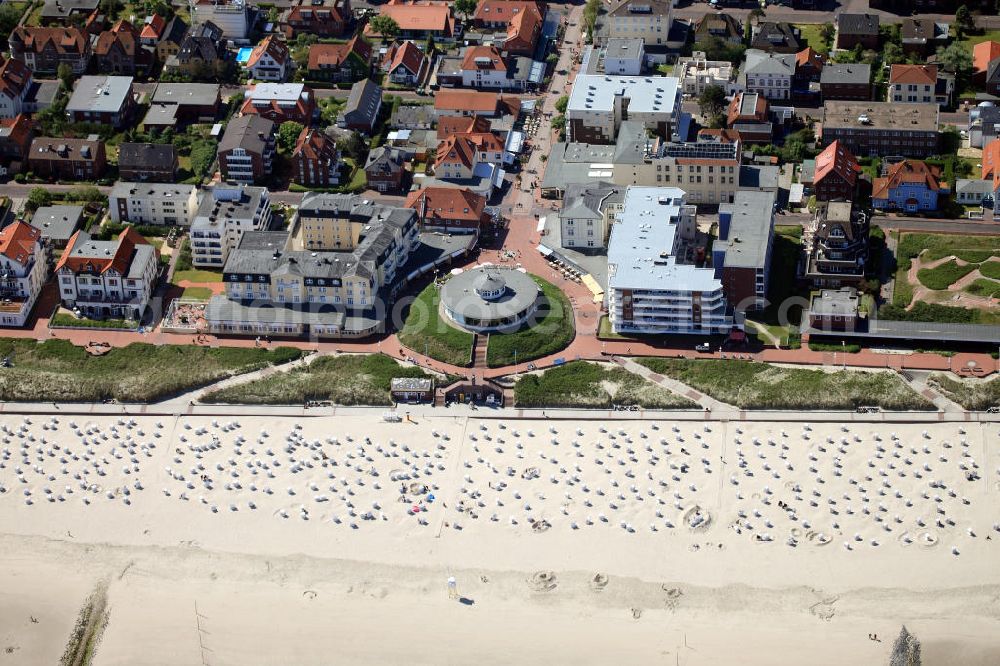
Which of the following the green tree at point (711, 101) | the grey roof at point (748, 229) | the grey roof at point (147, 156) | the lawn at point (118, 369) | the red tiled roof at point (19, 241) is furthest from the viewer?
the green tree at point (711, 101)

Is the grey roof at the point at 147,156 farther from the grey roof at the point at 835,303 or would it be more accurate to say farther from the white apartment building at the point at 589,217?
the grey roof at the point at 835,303

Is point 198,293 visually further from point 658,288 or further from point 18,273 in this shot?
point 658,288

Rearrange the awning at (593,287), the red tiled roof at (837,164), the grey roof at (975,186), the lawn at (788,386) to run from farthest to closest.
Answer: the red tiled roof at (837,164)
the grey roof at (975,186)
the awning at (593,287)
the lawn at (788,386)

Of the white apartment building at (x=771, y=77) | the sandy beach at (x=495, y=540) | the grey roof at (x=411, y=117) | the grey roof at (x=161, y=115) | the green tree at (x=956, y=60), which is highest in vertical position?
the green tree at (x=956, y=60)

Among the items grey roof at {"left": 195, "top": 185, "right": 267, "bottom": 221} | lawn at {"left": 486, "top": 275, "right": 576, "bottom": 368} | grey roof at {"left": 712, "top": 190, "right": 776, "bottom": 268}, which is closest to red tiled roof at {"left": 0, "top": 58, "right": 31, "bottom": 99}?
grey roof at {"left": 195, "top": 185, "right": 267, "bottom": 221}

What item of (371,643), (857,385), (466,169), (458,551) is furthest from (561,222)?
(371,643)

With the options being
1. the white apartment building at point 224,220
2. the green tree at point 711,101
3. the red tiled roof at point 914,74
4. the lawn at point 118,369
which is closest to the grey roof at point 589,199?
the green tree at point 711,101

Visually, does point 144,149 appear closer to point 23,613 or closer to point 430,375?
point 430,375

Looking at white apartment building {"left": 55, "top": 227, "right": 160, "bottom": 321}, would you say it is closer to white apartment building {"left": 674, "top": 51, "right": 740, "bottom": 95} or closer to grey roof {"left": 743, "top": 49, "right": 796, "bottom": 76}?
white apartment building {"left": 674, "top": 51, "right": 740, "bottom": 95}
